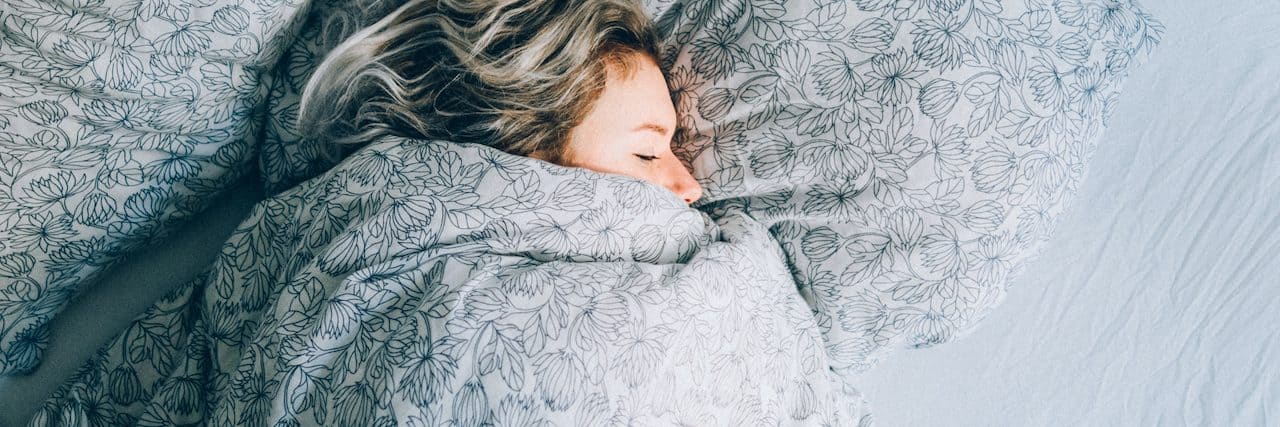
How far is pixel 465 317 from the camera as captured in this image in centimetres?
67

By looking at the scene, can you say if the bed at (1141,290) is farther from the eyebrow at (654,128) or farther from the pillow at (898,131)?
the eyebrow at (654,128)

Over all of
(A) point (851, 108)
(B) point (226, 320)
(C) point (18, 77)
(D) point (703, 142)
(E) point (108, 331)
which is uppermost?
(A) point (851, 108)

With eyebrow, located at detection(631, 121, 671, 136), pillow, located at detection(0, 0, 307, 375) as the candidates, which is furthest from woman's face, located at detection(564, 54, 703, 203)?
pillow, located at detection(0, 0, 307, 375)

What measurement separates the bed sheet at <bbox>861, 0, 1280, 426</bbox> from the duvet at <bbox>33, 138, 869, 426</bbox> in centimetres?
27

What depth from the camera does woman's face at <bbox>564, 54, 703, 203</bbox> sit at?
856 millimetres

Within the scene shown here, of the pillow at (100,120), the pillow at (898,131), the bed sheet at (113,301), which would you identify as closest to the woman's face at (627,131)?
the pillow at (898,131)

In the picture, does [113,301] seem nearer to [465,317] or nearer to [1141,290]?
[465,317]

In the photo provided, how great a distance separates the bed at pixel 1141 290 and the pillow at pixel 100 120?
9 centimetres

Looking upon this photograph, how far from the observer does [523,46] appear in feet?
2.83

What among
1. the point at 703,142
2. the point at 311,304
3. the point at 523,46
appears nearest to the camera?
the point at 311,304

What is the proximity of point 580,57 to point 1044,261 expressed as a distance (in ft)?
2.28

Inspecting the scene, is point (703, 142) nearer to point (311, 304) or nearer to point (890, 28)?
point (890, 28)

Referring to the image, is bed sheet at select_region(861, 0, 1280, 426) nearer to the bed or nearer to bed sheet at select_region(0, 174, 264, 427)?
the bed

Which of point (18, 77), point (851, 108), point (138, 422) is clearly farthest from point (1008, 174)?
point (18, 77)
